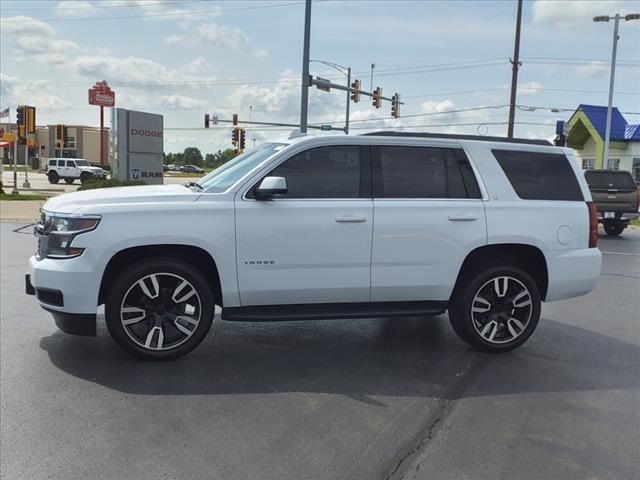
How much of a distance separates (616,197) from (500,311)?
1273 centimetres

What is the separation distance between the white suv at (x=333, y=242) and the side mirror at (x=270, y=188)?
0.06ft

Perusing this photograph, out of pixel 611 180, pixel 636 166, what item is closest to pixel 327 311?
pixel 611 180

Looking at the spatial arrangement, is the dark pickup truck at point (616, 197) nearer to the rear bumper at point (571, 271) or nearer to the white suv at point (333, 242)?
the rear bumper at point (571, 271)

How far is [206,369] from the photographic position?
15.8 feet

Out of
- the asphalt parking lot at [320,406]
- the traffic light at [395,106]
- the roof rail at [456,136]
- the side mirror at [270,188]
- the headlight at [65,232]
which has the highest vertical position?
the traffic light at [395,106]

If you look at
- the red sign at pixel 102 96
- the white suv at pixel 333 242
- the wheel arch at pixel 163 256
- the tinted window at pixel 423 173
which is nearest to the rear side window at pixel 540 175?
the white suv at pixel 333 242

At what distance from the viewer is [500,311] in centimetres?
554

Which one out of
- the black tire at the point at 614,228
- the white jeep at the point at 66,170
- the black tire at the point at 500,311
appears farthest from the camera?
the white jeep at the point at 66,170

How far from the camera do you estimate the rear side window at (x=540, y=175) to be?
5590 mm

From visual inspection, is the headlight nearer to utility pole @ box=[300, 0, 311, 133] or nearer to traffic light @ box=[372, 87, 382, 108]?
utility pole @ box=[300, 0, 311, 133]

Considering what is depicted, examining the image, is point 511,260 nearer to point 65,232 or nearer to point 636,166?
point 65,232

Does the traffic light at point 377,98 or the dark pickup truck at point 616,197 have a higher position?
the traffic light at point 377,98

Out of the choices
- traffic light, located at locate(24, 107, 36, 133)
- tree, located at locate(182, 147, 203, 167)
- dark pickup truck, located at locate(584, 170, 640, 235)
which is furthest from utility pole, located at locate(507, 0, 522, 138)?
tree, located at locate(182, 147, 203, 167)

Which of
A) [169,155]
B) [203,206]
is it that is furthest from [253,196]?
[169,155]
